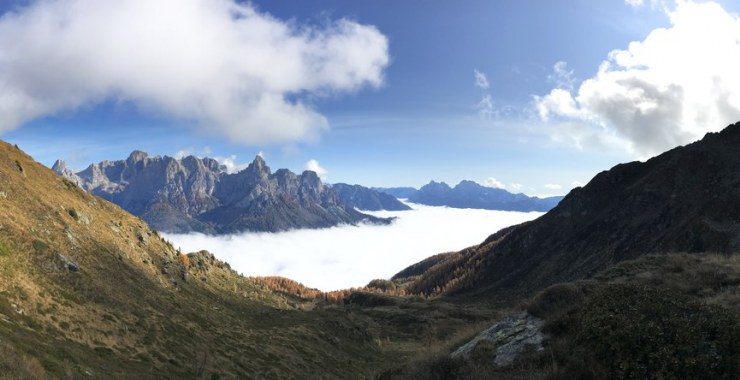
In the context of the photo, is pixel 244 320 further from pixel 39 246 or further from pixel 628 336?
pixel 628 336

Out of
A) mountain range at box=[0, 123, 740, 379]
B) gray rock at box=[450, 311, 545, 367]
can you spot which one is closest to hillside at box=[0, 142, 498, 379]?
mountain range at box=[0, 123, 740, 379]

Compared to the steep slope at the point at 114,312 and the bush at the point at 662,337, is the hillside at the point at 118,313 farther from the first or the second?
the bush at the point at 662,337

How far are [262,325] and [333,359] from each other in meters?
18.6

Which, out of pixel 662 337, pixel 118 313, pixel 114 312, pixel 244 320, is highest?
pixel 114 312

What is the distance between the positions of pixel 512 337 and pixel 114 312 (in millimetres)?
48688

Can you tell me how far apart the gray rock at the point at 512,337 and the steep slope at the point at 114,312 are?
24.1m

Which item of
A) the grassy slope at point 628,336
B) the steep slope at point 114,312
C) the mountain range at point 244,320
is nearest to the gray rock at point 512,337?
Result: the mountain range at point 244,320

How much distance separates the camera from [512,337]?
22.2 metres

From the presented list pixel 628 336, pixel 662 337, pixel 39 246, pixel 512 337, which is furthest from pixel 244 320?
pixel 662 337

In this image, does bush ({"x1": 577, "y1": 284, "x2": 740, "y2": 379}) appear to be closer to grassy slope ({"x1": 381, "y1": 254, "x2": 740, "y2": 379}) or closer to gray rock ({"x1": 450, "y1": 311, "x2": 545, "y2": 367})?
grassy slope ({"x1": 381, "y1": 254, "x2": 740, "y2": 379})

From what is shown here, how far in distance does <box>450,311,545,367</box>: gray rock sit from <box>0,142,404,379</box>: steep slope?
24.1 metres

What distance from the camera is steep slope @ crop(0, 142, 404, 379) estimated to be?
36062 millimetres

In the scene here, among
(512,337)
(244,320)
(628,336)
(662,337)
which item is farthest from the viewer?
(244,320)

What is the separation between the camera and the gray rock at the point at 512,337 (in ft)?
66.3
